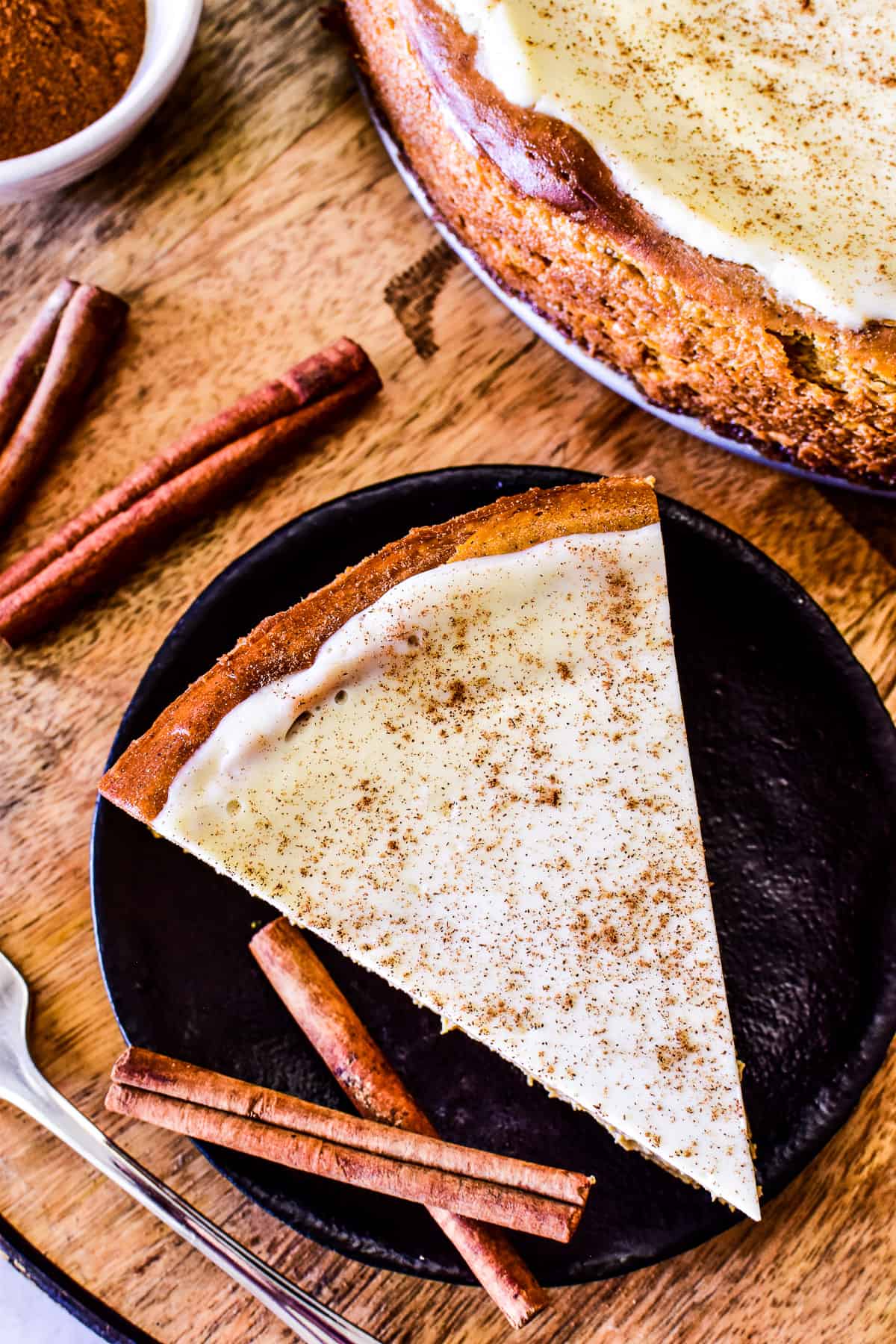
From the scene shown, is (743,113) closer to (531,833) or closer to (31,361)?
(531,833)

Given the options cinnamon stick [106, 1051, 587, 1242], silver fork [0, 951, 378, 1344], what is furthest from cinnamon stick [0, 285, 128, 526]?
cinnamon stick [106, 1051, 587, 1242]

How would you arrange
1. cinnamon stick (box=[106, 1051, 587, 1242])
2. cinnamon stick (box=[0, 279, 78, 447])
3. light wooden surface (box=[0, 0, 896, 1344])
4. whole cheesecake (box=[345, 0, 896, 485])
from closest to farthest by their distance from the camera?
whole cheesecake (box=[345, 0, 896, 485])
cinnamon stick (box=[106, 1051, 587, 1242])
light wooden surface (box=[0, 0, 896, 1344])
cinnamon stick (box=[0, 279, 78, 447])

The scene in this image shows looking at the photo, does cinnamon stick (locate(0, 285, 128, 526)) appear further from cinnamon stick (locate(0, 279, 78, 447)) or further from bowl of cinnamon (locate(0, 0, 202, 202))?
bowl of cinnamon (locate(0, 0, 202, 202))

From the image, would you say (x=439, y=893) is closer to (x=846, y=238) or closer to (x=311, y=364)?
(x=311, y=364)

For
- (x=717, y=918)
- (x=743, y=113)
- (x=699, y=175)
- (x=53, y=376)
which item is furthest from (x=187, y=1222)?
(x=743, y=113)

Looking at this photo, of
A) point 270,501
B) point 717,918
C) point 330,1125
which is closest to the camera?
point 330,1125

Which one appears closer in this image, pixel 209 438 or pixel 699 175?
pixel 699 175
